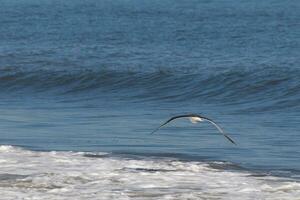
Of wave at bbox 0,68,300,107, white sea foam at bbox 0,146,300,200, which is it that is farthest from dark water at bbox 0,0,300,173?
white sea foam at bbox 0,146,300,200

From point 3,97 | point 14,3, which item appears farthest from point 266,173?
point 14,3

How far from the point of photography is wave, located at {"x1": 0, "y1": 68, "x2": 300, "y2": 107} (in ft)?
76.4

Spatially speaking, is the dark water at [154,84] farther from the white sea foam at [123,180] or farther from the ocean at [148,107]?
the white sea foam at [123,180]

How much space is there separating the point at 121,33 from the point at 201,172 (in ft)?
87.9

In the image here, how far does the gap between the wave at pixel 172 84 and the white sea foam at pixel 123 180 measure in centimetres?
831

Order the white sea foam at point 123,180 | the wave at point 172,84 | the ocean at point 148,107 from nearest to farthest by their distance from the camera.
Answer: the white sea foam at point 123,180
the ocean at point 148,107
the wave at point 172,84

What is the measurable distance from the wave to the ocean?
4cm

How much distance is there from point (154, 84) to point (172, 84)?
41cm

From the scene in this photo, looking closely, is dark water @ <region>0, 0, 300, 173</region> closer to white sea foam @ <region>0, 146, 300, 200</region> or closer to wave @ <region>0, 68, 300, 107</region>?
wave @ <region>0, 68, 300, 107</region>

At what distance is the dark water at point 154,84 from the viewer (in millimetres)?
15641

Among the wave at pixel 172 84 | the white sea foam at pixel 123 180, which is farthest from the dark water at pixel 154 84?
the white sea foam at pixel 123 180

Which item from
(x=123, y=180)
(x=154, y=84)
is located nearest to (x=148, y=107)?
(x=154, y=84)

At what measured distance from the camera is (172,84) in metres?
25.5

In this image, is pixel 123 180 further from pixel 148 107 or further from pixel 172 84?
pixel 172 84
